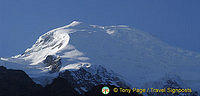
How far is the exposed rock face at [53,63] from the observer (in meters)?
134

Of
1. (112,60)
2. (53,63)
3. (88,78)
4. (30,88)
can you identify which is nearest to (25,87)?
(30,88)

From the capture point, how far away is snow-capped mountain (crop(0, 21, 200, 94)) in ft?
416

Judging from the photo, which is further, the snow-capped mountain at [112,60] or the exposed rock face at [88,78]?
the snow-capped mountain at [112,60]

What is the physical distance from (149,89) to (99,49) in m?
46.4

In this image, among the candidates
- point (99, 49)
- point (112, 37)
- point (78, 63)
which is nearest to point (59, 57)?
point (78, 63)

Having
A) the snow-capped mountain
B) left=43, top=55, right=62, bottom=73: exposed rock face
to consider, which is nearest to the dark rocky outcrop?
the snow-capped mountain

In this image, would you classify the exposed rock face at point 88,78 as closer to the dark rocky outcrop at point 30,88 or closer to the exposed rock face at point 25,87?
the dark rocky outcrop at point 30,88

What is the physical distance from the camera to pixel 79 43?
16650cm

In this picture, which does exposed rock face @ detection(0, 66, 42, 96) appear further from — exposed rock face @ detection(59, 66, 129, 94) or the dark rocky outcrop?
exposed rock face @ detection(59, 66, 129, 94)

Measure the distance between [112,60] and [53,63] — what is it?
2576 cm

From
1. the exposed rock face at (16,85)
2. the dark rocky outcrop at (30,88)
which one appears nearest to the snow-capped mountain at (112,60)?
the dark rocky outcrop at (30,88)

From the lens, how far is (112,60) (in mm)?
147125

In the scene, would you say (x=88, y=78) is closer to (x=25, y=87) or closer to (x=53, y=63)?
(x=25, y=87)

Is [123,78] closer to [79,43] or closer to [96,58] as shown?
[96,58]
